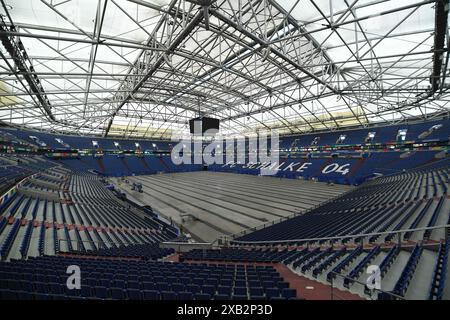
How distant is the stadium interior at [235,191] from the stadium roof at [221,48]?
139mm

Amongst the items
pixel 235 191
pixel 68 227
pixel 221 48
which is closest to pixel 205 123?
pixel 221 48

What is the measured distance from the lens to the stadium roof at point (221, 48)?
11.7 metres

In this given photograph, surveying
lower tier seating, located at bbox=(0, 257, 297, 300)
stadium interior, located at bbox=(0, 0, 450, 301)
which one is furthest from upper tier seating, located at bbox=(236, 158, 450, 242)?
lower tier seating, located at bbox=(0, 257, 297, 300)

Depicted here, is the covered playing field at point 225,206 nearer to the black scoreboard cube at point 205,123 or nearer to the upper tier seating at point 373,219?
the upper tier seating at point 373,219

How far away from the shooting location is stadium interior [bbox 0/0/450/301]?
18.7ft

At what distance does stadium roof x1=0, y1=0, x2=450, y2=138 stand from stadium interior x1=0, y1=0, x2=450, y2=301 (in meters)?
0.14

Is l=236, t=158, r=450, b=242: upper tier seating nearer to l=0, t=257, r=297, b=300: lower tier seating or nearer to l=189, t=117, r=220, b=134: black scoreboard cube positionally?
l=0, t=257, r=297, b=300: lower tier seating

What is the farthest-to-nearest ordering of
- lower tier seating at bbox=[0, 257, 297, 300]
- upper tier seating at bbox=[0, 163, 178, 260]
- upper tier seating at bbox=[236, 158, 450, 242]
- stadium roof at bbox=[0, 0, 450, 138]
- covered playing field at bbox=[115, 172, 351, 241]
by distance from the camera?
covered playing field at bbox=[115, 172, 351, 241] → stadium roof at bbox=[0, 0, 450, 138] → upper tier seating at bbox=[236, 158, 450, 242] → upper tier seating at bbox=[0, 163, 178, 260] → lower tier seating at bbox=[0, 257, 297, 300]

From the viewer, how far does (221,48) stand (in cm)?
1922

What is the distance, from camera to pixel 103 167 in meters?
47.4

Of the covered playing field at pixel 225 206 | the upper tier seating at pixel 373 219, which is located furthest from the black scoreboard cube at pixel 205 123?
the upper tier seating at pixel 373 219

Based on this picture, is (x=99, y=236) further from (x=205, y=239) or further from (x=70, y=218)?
(x=205, y=239)

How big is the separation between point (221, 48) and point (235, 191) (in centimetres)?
1714
